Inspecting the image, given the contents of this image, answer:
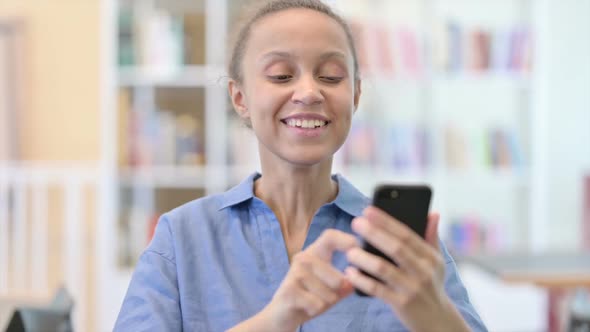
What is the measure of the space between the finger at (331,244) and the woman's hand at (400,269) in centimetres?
3

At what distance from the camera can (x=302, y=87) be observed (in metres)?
1.11

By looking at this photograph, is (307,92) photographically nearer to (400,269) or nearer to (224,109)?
(400,269)

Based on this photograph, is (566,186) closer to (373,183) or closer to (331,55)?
(373,183)

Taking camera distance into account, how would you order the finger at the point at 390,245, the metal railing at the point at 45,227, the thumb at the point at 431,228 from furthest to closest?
the metal railing at the point at 45,227 → the thumb at the point at 431,228 → the finger at the point at 390,245

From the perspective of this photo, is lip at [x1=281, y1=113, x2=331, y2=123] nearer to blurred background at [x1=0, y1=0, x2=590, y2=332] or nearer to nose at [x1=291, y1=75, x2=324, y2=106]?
nose at [x1=291, y1=75, x2=324, y2=106]

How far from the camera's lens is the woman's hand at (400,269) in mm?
794

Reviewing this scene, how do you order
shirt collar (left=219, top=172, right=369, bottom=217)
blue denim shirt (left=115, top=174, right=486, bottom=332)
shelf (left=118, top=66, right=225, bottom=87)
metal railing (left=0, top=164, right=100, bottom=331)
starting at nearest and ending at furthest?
blue denim shirt (left=115, top=174, right=486, bottom=332) → shirt collar (left=219, top=172, right=369, bottom=217) → shelf (left=118, top=66, right=225, bottom=87) → metal railing (left=0, top=164, right=100, bottom=331)

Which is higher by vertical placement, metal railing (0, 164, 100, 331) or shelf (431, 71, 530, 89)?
shelf (431, 71, 530, 89)

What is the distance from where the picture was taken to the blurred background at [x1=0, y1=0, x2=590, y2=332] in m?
3.63

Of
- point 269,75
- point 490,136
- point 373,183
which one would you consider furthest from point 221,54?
point 269,75

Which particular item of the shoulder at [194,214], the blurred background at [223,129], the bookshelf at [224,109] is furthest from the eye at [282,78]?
the bookshelf at [224,109]

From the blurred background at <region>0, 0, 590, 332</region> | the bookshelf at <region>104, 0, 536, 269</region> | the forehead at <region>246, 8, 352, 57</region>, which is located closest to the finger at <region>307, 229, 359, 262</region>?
the forehead at <region>246, 8, 352, 57</region>

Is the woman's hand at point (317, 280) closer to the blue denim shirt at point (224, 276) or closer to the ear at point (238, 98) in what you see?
the blue denim shirt at point (224, 276)

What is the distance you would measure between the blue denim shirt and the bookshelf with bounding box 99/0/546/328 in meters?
2.37
